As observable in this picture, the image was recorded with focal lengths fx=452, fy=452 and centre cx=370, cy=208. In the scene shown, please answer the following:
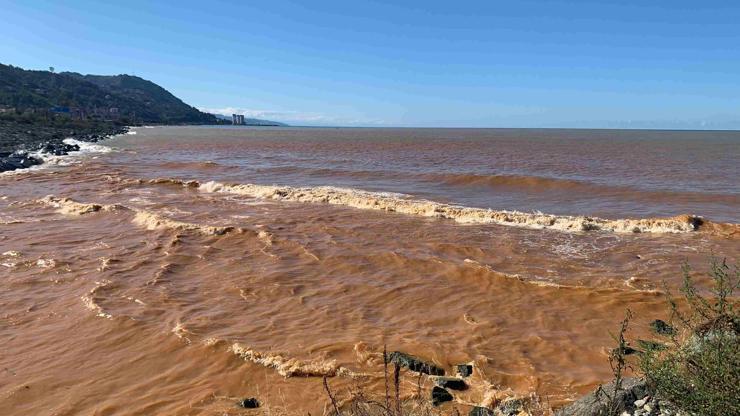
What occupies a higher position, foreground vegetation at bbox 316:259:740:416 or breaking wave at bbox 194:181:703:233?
foreground vegetation at bbox 316:259:740:416

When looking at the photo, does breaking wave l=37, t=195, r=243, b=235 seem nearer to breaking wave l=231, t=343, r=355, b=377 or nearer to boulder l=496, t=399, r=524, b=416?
breaking wave l=231, t=343, r=355, b=377

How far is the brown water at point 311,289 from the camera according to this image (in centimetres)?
681

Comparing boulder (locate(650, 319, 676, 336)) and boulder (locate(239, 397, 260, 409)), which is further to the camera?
boulder (locate(650, 319, 676, 336))

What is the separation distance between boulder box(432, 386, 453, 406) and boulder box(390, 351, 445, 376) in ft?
1.78

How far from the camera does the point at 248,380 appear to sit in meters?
6.82

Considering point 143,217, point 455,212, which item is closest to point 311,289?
point 455,212

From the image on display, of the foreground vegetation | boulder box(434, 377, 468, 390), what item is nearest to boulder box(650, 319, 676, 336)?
the foreground vegetation

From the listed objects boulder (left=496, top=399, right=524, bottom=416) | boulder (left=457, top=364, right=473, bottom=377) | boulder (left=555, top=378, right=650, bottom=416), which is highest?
boulder (left=555, top=378, right=650, bottom=416)

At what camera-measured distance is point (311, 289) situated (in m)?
10.7

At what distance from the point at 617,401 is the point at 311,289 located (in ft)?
24.0

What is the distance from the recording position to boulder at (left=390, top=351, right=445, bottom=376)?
6.91 meters

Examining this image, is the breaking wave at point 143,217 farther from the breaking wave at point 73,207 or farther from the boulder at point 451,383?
the boulder at point 451,383

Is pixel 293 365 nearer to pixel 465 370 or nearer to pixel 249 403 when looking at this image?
pixel 249 403

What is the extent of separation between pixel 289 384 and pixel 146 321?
3.77 m
